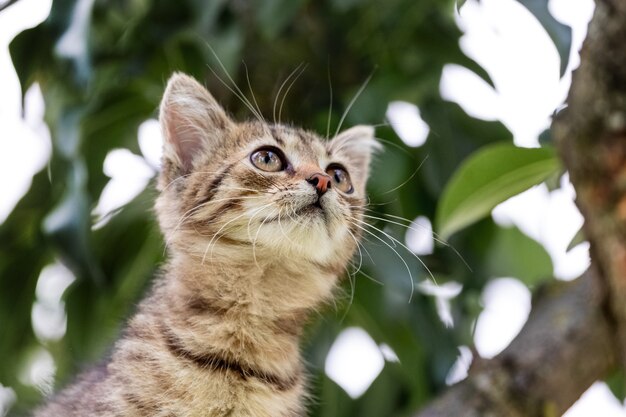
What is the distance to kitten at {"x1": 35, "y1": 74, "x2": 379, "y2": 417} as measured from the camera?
3.00 m

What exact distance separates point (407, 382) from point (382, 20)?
149 centimetres

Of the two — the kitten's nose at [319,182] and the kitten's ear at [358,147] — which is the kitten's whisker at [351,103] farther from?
the kitten's nose at [319,182]

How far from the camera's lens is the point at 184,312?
3162 mm

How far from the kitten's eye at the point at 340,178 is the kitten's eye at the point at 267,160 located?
8.9 inches

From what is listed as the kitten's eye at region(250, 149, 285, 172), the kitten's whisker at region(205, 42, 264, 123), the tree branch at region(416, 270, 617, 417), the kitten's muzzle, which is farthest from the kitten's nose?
the tree branch at region(416, 270, 617, 417)

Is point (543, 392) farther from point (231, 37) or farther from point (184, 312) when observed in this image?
point (231, 37)

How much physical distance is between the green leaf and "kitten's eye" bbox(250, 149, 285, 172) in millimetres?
571

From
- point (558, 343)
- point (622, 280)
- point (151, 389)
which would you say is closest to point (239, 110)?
point (151, 389)

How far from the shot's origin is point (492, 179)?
9.59ft

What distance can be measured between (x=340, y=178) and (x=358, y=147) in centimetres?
41

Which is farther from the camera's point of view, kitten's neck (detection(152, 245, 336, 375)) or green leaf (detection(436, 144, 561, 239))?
kitten's neck (detection(152, 245, 336, 375))

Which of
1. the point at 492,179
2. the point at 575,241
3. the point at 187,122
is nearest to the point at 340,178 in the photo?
the point at 187,122

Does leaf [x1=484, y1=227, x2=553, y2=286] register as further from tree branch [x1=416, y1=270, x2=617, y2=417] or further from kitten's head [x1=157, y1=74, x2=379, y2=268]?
tree branch [x1=416, y1=270, x2=617, y2=417]

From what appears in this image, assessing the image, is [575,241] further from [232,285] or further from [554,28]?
[232,285]
